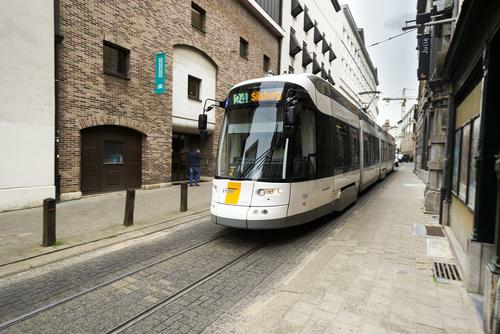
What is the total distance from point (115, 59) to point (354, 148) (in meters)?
9.24

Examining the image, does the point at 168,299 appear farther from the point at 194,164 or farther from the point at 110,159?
the point at 194,164

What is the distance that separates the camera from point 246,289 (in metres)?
4.03

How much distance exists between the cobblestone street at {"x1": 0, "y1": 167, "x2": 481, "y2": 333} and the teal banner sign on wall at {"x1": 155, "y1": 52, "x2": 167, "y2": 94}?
309 inches

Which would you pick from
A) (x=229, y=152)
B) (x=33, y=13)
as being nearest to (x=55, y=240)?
(x=229, y=152)

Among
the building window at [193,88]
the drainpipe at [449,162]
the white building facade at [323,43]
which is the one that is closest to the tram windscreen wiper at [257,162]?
the drainpipe at [449,162]

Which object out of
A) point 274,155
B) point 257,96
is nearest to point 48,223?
point 274,155

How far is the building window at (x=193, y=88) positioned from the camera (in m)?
15.4

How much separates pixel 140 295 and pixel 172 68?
38.7 feet

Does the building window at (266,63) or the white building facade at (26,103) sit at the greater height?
the building window at (266,63)

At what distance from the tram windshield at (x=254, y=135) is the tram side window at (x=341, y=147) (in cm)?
251

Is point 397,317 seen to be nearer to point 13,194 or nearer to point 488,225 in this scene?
point 488,225

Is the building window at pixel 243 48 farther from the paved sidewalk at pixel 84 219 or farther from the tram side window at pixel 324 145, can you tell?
the tram side window at pixel 324 145

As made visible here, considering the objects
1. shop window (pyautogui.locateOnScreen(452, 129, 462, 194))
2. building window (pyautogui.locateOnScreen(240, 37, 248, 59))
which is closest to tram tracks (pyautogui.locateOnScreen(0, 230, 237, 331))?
shop window (pyautogui.locateOnScreen(452, 129, 462, 194))

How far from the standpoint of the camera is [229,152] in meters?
6.18
